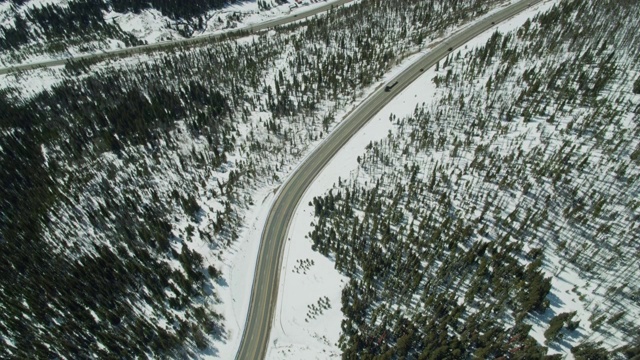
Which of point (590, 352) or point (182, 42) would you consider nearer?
point (590, 352)

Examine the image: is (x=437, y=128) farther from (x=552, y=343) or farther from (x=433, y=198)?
(x=552, y=343)

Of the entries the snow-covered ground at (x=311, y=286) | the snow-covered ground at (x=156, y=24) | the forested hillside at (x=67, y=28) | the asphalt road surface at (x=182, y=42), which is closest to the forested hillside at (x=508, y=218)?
the snow-covered ground at (x=311, y=286)

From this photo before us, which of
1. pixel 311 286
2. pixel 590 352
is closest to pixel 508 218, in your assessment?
pixel 590 352

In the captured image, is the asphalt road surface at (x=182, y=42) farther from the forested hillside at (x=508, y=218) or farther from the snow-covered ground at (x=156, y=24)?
the forested hillside at (x=508, y=218)

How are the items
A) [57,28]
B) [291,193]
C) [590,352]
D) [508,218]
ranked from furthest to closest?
[57,28] < [291,193] < [508,218] < [590,352]

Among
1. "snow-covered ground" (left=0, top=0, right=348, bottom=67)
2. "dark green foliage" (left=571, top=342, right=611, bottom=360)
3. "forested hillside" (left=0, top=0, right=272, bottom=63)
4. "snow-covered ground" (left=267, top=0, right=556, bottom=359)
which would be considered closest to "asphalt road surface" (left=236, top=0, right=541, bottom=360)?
"snow-covered ground" (left=267, top=0, right=556, bottom=359)

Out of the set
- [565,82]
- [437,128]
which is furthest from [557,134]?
[437,128]

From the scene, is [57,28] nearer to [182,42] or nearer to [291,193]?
[182,42]
